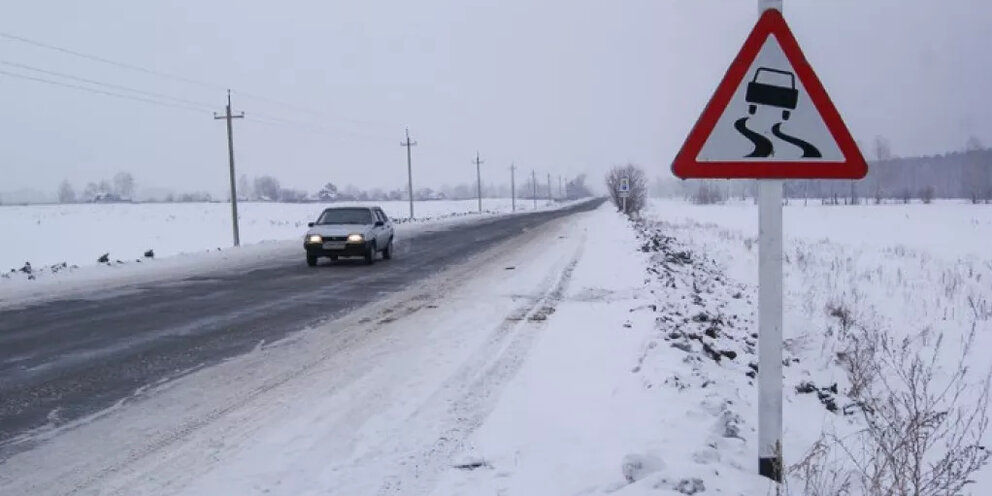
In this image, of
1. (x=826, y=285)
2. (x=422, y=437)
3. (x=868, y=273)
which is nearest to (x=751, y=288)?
(x=826, y=285)

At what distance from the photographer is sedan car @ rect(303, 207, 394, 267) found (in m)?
18.5

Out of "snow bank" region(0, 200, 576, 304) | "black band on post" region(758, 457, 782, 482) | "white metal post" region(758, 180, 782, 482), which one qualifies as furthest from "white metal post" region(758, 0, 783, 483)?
"snow bank" region(0, 200, 576, 304)

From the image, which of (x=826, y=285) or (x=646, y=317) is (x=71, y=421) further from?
(x=826, y=285)

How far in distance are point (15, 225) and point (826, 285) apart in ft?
181

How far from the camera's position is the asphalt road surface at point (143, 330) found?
5.90m

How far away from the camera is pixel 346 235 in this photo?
1855cm

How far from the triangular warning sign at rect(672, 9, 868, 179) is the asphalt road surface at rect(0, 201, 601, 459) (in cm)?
489

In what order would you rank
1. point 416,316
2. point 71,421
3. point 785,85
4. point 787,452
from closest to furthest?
point 785,85
point 787,452
point 71,421
point 416,316

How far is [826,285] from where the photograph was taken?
1550 centimetres

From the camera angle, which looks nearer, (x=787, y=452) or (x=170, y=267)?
(x=787, y=452)

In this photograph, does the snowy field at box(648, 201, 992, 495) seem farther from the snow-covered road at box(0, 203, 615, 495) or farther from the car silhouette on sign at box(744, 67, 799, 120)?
the snow-covered road at box(0, 203, 615, 495)

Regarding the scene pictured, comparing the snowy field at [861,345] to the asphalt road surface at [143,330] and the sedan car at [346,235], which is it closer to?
the asphalt road surface at [143,330]

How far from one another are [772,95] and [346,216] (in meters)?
17.4

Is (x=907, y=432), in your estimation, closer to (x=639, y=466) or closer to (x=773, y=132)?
(x=639, y=466)
